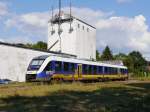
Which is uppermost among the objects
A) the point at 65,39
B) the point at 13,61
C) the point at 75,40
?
the point at 65,39

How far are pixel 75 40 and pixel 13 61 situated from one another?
1166 inches

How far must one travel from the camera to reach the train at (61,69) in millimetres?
32781

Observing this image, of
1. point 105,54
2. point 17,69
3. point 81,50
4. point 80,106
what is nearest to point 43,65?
point 80,106

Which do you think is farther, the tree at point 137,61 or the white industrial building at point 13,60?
the tree at point 137,61

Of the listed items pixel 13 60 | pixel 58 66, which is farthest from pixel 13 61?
pixel 58 66

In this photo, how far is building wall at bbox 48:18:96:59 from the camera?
83.6 meters

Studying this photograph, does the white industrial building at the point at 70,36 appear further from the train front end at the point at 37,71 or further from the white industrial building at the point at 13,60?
the train front end at the point at 37,71

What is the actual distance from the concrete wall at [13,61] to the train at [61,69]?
48.5 feet

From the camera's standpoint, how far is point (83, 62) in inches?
1577

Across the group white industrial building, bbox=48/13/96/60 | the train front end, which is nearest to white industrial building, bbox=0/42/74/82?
the train front end

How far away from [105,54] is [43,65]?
364 ft

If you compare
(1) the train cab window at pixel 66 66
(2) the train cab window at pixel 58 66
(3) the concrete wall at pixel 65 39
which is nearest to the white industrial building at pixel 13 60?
(1) the train cab window at pixel 66 66

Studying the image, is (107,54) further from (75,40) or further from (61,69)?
(61,69)

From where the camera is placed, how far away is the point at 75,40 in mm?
82938
